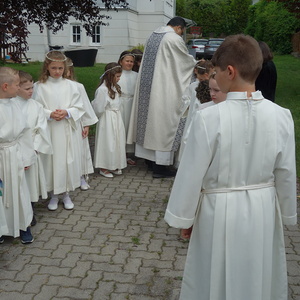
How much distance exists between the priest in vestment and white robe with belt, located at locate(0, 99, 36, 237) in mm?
2621

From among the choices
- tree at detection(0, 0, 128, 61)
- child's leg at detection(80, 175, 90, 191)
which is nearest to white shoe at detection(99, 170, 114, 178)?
child's leg at detection(80, 175, 90, 191)

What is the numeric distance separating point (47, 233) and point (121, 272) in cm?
117

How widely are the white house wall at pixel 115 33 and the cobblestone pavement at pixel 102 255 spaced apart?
24.0 m

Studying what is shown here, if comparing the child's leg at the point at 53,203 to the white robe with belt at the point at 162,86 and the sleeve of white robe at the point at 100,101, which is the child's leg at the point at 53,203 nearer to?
the sleeve of white robe at the point at 100,101

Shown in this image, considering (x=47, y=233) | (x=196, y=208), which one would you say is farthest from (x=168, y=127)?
(x=196, y=208)

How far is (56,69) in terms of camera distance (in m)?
5.32

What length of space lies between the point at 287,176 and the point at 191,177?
0.58 m

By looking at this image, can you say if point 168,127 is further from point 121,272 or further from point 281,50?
point 281,50

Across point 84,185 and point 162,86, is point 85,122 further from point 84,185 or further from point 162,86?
point 162,86

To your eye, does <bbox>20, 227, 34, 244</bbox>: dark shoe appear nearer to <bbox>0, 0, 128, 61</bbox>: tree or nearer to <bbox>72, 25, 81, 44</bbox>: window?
<bbox>0, 0, 128, 61</bbox>: tree

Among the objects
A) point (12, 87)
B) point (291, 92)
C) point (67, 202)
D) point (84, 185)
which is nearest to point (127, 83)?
point (84, 185)

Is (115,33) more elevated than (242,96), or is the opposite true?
(115,33)

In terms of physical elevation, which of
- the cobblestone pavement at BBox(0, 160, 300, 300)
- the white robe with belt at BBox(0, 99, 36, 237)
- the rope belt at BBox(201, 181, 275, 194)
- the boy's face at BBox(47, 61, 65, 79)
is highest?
the boy's face at BBox(47, 61, 65, 79)

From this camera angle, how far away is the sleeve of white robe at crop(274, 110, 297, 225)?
8.46ft
